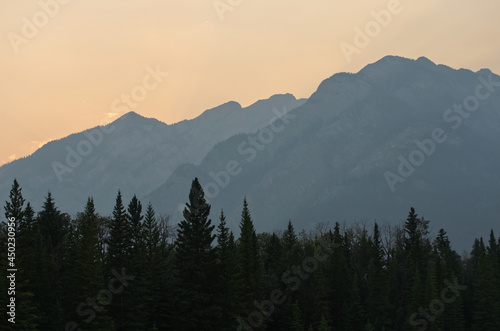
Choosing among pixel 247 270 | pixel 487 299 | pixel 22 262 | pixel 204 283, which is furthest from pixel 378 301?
pixel 22 262

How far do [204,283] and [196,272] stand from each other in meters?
2.07

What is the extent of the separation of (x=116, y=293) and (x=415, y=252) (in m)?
67.6

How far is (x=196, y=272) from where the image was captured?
76688 millimetres

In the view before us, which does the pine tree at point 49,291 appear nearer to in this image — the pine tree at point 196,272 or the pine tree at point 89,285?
the pine tree at point 89,285

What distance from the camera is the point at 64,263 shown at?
3253 inches

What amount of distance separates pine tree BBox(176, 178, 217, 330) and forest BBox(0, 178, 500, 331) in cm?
14

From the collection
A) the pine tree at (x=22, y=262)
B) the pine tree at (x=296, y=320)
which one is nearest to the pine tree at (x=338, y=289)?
the pine tree at (x=296, y=320)

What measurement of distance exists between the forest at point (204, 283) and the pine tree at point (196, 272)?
14 centimetres

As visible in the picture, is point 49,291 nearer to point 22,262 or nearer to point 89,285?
point 22,262

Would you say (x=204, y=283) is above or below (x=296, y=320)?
above

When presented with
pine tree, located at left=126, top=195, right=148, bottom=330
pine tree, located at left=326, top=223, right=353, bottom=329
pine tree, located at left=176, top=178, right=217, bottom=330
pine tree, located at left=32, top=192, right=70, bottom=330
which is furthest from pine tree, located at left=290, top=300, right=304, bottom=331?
pine tree, located at left=32, top=192, right=70, bottom=330

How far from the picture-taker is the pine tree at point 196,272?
251 ft

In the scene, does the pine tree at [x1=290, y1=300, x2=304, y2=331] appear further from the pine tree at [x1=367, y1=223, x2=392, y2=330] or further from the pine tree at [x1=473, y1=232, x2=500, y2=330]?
the pine tree at [x1=473, y1=232, x2=500, y2=330]

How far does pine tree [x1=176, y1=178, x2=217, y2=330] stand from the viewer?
251ft
